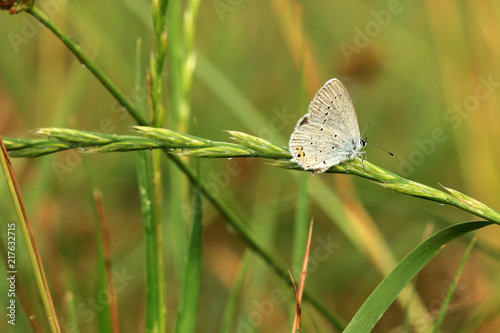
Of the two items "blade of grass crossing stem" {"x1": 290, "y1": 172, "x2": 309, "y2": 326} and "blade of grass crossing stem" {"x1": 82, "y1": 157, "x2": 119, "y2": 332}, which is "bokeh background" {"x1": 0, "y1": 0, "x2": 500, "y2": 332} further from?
"blade of grass crossing stem" {"x1": 82, "y1": 157, "x2": 119, "y2": 332}

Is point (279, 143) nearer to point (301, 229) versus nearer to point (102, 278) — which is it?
point (301, 229)

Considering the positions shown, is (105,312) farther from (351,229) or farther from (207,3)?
(207,3)

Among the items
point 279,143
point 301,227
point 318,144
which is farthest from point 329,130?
point 279,143

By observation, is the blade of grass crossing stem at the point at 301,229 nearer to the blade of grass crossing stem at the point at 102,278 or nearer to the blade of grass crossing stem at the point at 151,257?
the blade of grass crossing stem at the point at 151,257

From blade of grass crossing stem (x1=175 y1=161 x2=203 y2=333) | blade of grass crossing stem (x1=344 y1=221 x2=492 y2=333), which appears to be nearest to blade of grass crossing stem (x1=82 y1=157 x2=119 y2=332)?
blade of grass crossing stem (x1=175 y1=161 x2=203 y2=333)

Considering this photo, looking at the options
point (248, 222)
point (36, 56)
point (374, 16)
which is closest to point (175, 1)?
point (248, 222)

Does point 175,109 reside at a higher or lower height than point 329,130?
higher
